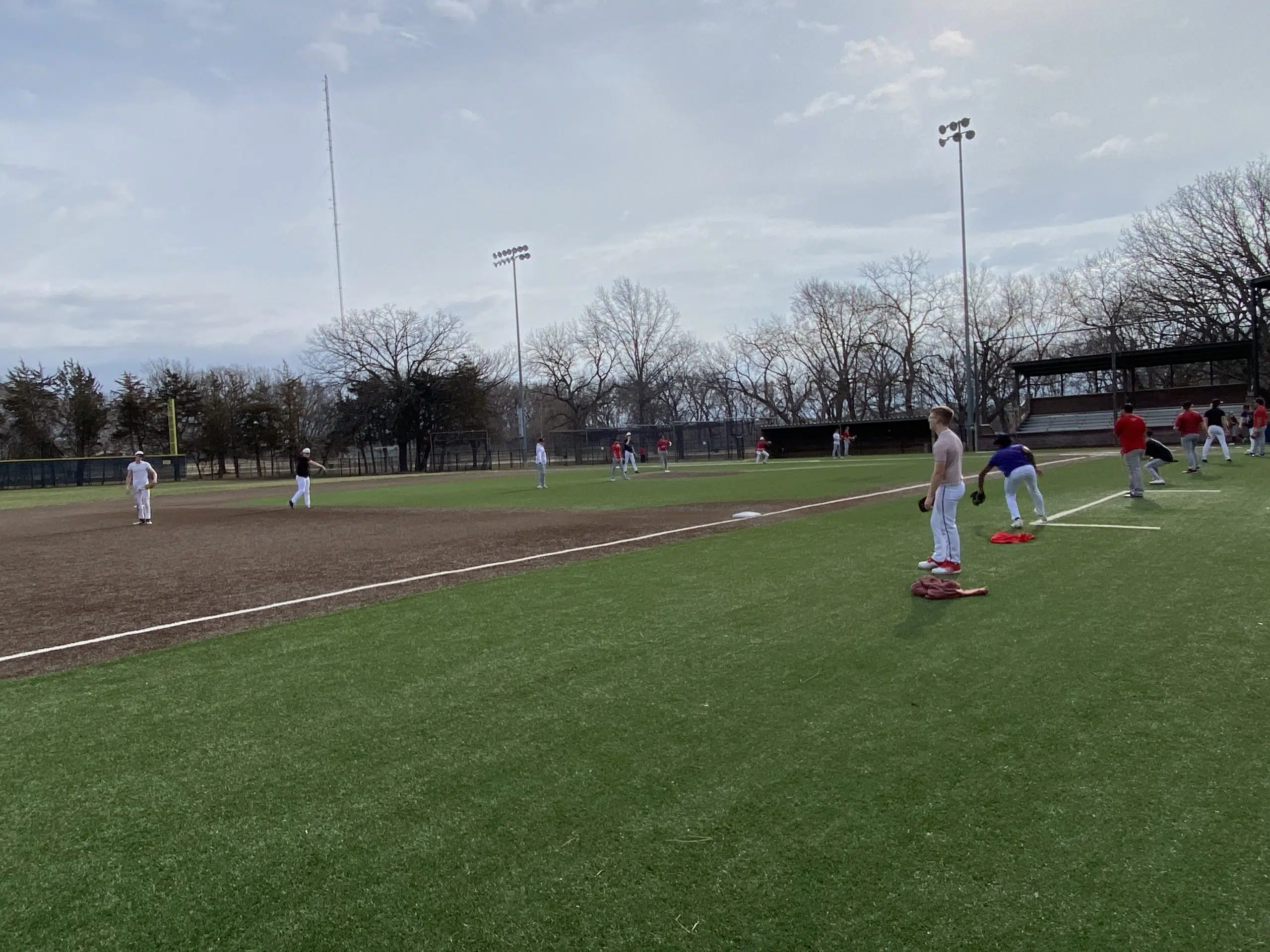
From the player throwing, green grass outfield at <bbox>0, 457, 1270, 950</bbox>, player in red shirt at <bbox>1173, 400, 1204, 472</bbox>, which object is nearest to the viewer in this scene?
green grass outfield at <bbox>0, 457, 1270, 950</bbox>

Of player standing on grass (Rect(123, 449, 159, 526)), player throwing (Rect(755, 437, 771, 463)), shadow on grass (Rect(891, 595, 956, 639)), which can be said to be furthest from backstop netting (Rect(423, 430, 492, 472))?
shadow on grass (Rect(891, 595, 956, 639))

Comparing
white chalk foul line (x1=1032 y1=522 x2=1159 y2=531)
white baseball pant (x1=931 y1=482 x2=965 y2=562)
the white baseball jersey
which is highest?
the white baseball jersey

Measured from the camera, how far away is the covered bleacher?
140 ft

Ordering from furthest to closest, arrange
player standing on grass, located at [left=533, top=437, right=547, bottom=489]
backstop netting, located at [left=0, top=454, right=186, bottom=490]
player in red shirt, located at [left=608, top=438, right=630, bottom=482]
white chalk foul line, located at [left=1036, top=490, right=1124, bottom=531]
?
backstop netting, located at [left=0, top=454, right=186, bottom=490] → player in red shirt, located at [left=608, top=438, right=630, bottom=482] → player standing on grass, located at [left=533, top=437, right=547, bottom=489] → white chalk foul line, located at [left=1036, top=490, right=1124, bottom=531]

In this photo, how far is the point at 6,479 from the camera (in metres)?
50.6

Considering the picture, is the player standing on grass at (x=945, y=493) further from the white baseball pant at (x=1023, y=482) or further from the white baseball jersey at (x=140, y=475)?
the white baseball jersey at (x=140, y=475)

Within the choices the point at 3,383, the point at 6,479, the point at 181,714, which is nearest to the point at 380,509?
the point at 181,714

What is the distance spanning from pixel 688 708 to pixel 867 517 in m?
10.3

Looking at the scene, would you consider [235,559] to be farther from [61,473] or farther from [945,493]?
[61,473]

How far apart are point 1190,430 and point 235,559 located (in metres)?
20.5

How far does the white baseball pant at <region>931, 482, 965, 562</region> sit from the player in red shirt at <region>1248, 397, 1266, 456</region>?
67.7 feet

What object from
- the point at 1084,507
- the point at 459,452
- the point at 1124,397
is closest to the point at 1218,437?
the point at 1084,507

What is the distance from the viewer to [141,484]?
2095 cm

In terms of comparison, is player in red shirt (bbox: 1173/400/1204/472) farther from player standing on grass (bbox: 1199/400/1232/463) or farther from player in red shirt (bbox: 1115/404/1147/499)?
player in red shirt (bbox: 1115/404/1147/499)
